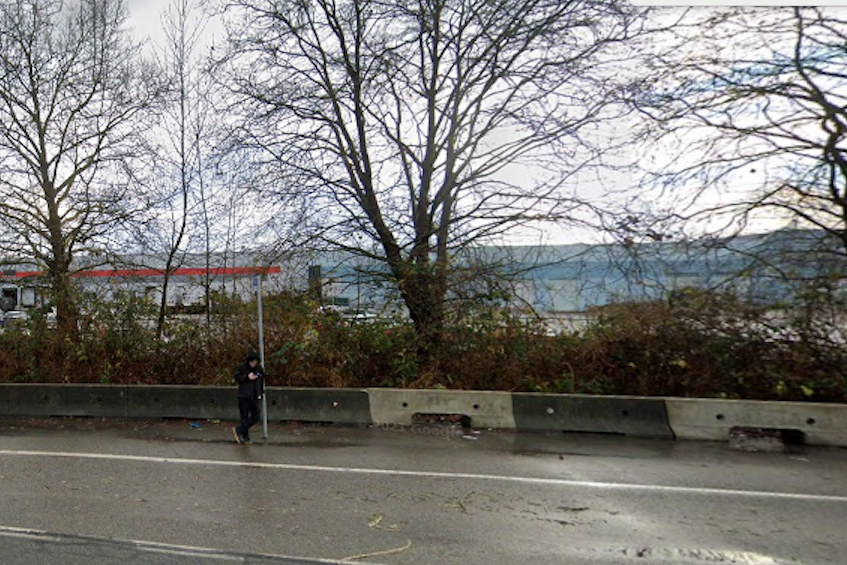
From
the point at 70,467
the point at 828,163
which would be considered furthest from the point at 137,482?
the point at 828,163

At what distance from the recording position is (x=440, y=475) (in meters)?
6.35

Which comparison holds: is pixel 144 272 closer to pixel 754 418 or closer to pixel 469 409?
pixel 469 409

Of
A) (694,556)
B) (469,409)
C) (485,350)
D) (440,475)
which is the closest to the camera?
(694,556)

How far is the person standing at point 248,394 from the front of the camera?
825cm

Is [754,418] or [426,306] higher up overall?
[426,306]

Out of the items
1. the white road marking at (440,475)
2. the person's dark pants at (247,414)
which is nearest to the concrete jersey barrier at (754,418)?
the white road marking at (440,475)

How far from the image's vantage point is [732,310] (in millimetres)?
9266

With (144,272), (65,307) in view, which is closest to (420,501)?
(65,307)

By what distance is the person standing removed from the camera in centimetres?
825

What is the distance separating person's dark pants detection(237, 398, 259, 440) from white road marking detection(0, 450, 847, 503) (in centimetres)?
112

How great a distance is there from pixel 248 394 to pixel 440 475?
136 inches

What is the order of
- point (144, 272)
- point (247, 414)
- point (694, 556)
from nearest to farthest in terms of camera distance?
point (694, 556), point (247, 414), point (144, 272)

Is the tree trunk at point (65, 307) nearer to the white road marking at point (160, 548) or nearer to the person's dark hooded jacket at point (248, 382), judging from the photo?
the person's dark hooded jacket at point (248, 382)

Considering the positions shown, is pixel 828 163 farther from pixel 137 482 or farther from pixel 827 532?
pixel 137 482
